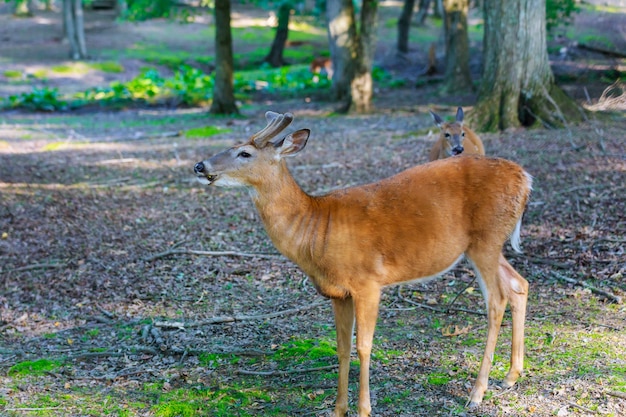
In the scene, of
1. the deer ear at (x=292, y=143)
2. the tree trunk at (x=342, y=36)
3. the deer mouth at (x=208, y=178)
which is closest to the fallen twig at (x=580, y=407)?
the deer ear at (x=292, y=143)

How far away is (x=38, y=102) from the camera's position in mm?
21203

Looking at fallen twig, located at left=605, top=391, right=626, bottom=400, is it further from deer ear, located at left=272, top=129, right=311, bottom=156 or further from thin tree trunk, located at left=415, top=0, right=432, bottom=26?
thin tree trunk, located at left=415, top=0, right=432, bottom=26

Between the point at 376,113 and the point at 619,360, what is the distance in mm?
12950

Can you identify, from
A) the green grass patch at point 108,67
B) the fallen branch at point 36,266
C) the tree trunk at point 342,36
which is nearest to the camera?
the fallen branch at point 36,266

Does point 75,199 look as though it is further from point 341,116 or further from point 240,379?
point 341,116

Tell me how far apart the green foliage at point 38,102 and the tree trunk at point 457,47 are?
1134 centimetres

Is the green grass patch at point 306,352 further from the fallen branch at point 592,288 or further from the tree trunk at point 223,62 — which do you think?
the tree trunk at point 223,62

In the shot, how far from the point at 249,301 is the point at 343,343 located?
7.17 ft

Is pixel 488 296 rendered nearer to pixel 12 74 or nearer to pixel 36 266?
pixel 36 266

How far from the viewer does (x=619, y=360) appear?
4.76m

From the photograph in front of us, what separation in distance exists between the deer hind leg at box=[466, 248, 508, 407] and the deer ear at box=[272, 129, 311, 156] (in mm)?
1257

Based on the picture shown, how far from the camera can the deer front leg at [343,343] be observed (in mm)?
4355

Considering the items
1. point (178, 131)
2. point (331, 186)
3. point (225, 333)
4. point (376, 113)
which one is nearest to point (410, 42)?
point (376, 113)

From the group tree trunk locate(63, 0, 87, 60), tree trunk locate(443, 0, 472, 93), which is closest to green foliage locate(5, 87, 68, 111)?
tree trunk locate(63, 0, 87, 60)
